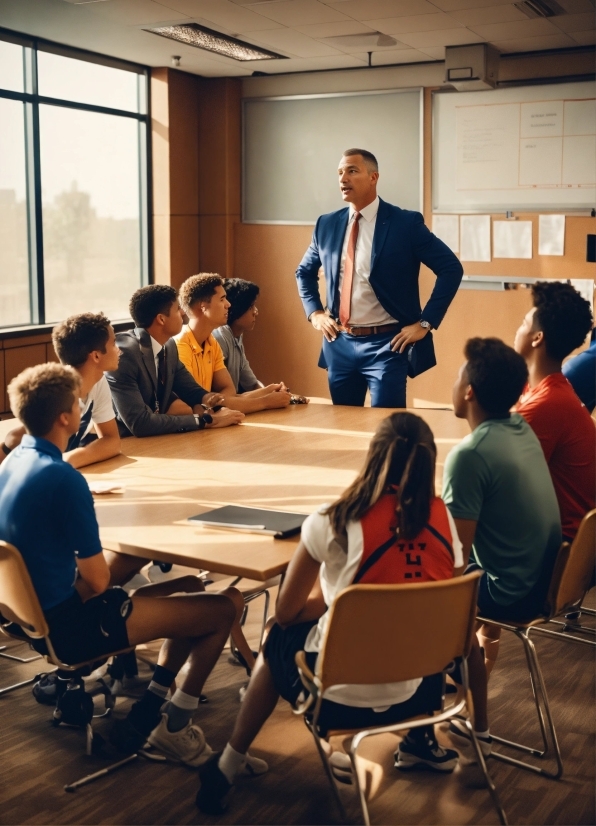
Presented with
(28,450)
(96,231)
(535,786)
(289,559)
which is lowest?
(535,786)

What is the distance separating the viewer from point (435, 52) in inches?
256

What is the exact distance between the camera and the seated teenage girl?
204cm

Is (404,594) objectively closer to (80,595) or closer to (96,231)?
(80,595)

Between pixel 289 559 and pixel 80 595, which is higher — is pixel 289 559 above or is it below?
above

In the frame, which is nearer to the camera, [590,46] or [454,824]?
[454,824]

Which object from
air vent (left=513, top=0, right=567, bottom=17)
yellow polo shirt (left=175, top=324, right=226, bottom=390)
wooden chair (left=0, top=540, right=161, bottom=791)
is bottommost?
wooden chair (left=0, top=540, right=161, bottom=791)

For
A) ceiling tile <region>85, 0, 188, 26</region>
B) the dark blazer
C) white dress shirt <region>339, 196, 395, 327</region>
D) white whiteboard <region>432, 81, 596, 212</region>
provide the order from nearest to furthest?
the dark blazer, white dress shirt <region>339, 196, 395, 327</region>, ceiling tile <region>85, 0, 188, 26</region>, white whiteboard <region>432, 81, 596, 212</region>

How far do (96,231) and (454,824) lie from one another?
577cm

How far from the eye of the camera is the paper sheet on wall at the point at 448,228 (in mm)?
6988

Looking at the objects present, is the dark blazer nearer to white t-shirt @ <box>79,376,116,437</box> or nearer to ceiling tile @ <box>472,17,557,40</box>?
white t-shirt @ <box>79,376,116,437</box>

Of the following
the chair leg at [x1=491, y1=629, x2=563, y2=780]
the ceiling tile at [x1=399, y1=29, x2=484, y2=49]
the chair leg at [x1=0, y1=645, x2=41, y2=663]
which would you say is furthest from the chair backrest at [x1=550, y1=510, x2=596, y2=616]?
the ceiling tile at [x1=399, y1=29, x2=484, y2=49]

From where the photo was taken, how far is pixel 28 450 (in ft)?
7.72

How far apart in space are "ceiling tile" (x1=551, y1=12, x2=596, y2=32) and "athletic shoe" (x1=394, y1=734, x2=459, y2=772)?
14.5 feet

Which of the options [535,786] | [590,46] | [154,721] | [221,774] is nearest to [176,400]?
[154,721]
